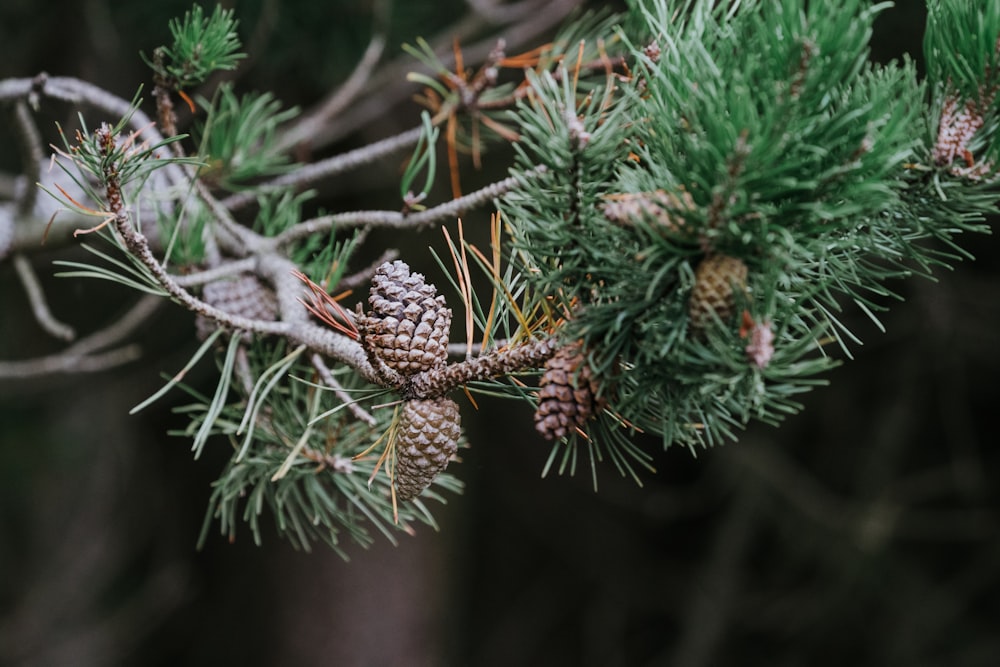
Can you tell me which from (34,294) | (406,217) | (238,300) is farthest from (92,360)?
(406,217)

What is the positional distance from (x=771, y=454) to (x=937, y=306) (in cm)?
42

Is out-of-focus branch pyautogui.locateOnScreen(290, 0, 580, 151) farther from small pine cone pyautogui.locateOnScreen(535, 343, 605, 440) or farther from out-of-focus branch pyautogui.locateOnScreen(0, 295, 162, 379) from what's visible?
small pine cone pyautogui.locateOnScreen(535, 343, 605, 440)

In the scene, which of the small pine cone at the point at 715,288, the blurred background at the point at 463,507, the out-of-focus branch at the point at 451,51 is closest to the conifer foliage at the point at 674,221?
the small pine cone at the point at 715,288

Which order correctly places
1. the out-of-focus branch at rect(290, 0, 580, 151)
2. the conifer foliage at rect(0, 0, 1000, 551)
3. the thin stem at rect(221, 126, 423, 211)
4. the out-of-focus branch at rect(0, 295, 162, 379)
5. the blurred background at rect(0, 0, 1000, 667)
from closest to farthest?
the conifer foliage at rect(0, 0, 1000, 551), the thin stem at rect(221, 126, 423, 211), the out-of-focus branch at rect(0, 295, 162, 379), the out-of-focus branch at rect(290, 0, 580, 151), the blurred background at rect(0, 0, 1000, 667)

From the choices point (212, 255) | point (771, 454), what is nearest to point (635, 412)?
point (212, 255)

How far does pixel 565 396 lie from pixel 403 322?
0.09 metres

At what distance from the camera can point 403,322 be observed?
41 cm

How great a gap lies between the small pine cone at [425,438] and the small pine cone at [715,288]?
138 mm

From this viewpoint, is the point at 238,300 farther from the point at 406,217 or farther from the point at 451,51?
the point at 451,51

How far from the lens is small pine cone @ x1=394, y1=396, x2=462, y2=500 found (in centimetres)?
41

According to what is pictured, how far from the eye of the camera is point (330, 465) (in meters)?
0.56

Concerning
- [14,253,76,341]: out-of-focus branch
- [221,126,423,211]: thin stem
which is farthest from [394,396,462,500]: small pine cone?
[14,253,76,341]: out-of-focus branch

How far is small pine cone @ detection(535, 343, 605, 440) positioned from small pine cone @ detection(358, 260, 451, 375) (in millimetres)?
65

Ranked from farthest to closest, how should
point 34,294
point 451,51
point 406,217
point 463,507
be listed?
point 463,507 → point 451,51 → point 34,294 → point 406,217
